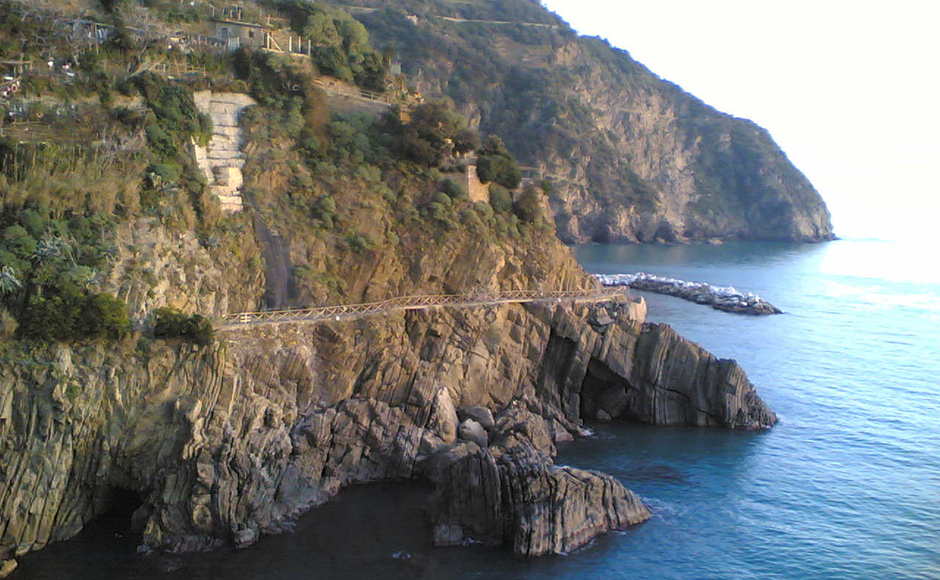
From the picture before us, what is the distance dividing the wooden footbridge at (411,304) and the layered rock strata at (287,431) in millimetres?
539

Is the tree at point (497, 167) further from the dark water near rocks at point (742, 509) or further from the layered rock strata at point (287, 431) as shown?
the dark water near rocks at point (742, 509)

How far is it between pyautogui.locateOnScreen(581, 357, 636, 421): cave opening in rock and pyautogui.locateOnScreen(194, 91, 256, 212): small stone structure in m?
21.8

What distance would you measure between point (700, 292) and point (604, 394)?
49.6 metres

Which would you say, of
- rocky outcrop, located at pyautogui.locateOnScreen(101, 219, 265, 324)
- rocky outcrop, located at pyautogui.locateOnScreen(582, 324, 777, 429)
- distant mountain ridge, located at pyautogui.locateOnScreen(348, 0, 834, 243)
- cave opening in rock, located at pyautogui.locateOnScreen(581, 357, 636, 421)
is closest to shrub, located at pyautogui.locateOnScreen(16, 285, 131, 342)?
rocky outcrop, located at pyautogui.locateOnScreen(101, 219, 265, 324)

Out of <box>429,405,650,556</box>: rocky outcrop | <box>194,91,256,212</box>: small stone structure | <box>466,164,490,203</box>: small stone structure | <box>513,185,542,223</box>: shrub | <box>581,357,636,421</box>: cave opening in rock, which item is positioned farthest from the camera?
<box>513,185,542,223</box>: shrub

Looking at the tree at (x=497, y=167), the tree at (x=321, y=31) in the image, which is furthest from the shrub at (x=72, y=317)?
the tree at (x=321, y=31)

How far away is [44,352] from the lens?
99.1 ft

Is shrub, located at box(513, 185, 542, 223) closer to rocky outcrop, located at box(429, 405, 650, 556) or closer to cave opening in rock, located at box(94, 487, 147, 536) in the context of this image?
rocky outcrop, located at box(429, 405, 650, 556)

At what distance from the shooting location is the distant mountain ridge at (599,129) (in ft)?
500

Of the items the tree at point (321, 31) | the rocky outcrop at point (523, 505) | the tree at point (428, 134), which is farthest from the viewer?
the tree at point (321, 31)

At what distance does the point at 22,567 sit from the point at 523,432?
21213mm

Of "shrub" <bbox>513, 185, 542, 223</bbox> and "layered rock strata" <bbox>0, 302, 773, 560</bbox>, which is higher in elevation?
"shrub" <bbox>513, 185, 542, 223</bbox>

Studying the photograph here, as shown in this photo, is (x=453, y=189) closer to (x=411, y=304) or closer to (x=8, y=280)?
(x=411, y=304)

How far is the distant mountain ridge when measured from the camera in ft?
500
